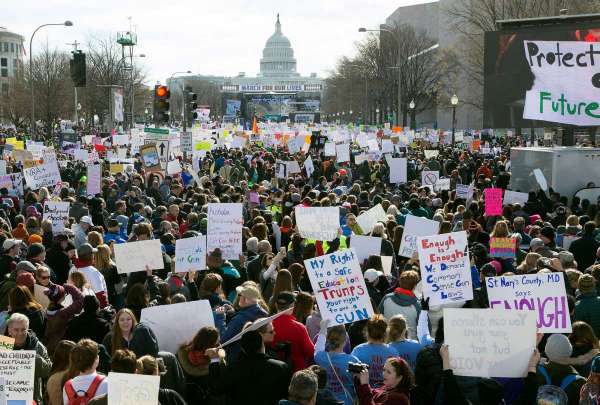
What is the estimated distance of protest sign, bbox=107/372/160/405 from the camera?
5574mm

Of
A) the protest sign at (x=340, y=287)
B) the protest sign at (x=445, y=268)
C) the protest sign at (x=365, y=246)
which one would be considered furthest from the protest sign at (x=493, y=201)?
the protest sign at (x=340, y=287)

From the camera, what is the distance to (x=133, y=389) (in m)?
5.60

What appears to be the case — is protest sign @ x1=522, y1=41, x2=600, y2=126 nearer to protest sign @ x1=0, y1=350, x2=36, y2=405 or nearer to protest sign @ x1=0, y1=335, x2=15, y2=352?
protest sign @ x1=0, y1=335, x2=15, y2=352

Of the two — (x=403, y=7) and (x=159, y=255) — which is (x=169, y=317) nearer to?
(x=159, y=255)

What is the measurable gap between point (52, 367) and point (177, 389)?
0.99 m

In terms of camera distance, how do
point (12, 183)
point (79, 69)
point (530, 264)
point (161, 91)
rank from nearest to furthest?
point (530, 264) < point (12, 183) < point (161, 91) < point (79, 69)

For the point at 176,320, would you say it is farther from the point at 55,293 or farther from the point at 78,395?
the point at 78,395

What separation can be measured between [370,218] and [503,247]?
2792mm

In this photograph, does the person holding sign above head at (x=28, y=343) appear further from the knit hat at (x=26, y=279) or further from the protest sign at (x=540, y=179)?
the protest sign at (x=540, y=179)

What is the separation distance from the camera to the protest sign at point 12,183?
2030cm

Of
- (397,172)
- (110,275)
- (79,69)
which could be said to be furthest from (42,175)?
(79,69)

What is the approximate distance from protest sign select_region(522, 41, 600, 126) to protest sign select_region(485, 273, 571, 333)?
17109mm

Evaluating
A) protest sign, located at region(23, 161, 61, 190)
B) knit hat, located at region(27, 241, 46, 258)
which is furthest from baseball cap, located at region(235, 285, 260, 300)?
protest sign, located at region(23, 161, 61, 190)

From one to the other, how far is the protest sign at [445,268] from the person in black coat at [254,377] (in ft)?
8.69
